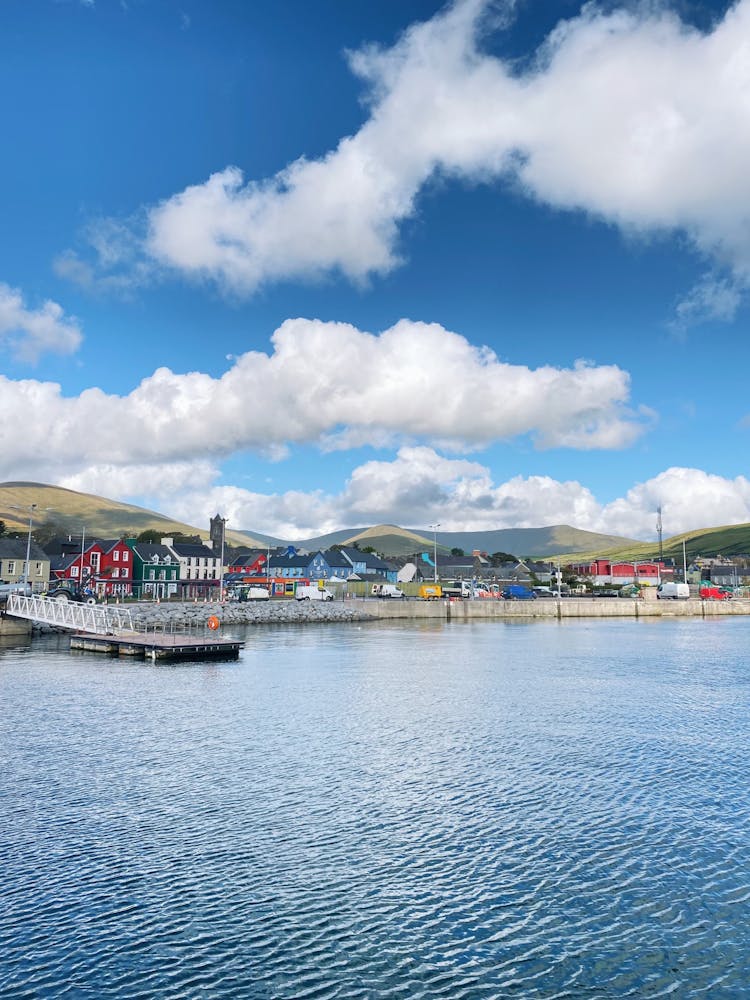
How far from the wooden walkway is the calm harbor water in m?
20.3

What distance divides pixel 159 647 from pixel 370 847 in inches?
1872

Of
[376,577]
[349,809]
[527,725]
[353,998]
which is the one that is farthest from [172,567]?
[353,998]

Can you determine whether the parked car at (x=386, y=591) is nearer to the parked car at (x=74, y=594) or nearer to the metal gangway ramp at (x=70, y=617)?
the parked car at (x=74, y=594)

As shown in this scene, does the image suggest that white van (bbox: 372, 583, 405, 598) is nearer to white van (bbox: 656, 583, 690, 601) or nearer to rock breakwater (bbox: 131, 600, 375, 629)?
rock breakwater (bbox: 131, 600, 375, 629)

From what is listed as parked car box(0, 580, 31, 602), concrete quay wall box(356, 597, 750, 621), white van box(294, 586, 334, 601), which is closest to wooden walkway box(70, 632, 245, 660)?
parked car box(0, 580, 31, 602)

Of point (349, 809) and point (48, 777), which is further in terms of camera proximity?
point (48, 777)

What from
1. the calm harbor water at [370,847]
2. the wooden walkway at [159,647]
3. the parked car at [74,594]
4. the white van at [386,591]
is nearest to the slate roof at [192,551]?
the parked car at [74,594]

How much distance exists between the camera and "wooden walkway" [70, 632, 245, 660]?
65.2 meters

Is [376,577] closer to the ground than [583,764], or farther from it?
farther from it

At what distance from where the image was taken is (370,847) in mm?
21031

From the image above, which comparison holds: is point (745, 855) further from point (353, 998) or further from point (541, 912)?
point (353, 998)

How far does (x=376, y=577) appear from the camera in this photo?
7042 inches

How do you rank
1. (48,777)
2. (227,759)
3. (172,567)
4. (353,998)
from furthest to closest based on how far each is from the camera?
(172,567) < (227,759) < (48,777) < (353,998)

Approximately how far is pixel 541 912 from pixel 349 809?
842 cm
